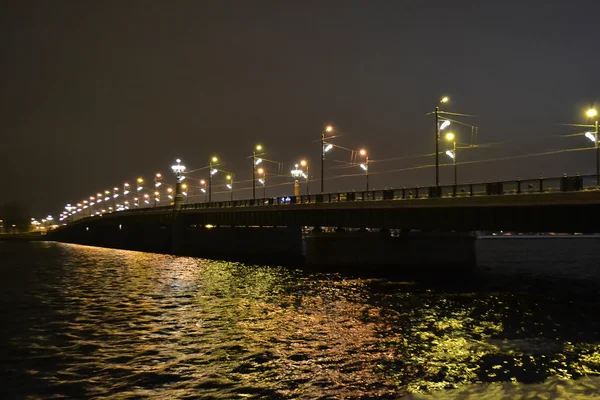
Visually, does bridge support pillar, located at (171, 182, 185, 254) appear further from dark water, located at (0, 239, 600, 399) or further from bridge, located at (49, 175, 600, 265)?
dark water, located at (0, 239, 600, 399)

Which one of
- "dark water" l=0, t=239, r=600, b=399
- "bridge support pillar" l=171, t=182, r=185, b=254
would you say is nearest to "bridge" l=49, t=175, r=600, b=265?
"bridge support pillar" l=171, t=182, r=185, b=254

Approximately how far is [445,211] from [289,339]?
28085 mm

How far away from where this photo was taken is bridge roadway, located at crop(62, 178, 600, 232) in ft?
117

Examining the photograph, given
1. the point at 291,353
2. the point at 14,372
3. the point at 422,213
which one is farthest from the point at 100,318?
the point at 422,213

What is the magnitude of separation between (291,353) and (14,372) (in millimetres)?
8613

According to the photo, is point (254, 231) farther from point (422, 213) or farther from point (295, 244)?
point (422, 213)

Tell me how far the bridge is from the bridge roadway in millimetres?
71

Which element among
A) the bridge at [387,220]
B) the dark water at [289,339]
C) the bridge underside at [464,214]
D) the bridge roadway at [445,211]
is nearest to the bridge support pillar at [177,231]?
the bridge at [387,220]

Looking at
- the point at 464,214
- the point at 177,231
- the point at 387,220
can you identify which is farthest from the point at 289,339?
the point at 177,231

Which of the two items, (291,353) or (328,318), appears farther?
(328,318)

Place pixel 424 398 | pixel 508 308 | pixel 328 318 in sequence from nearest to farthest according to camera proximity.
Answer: pixel 424 398
pixel 328 318
pixel 508 308

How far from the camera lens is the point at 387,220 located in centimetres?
5203

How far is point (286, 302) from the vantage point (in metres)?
31.5

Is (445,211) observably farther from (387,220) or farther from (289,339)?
(289,339)
